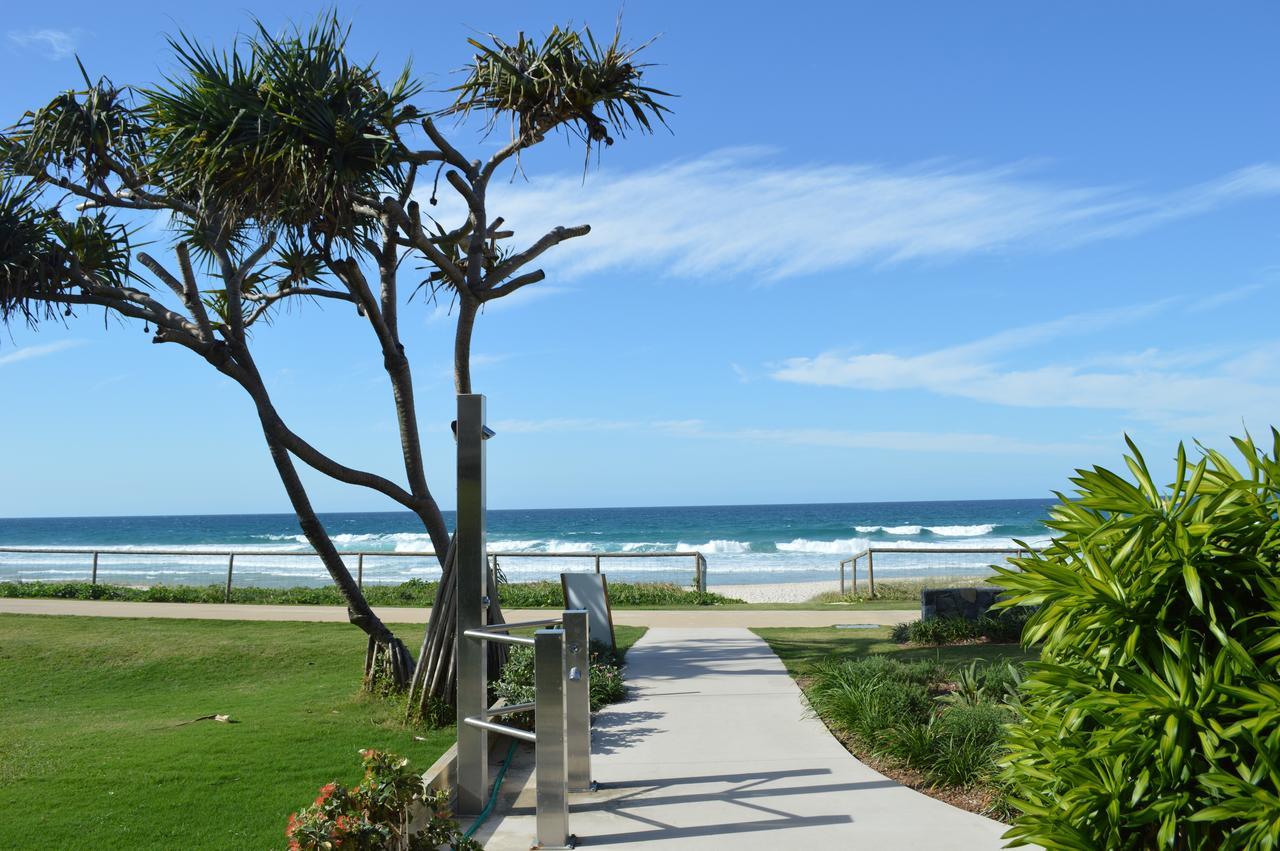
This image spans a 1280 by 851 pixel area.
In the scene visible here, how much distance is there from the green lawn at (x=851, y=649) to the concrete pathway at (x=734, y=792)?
2.00 metres

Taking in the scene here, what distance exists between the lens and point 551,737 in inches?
184

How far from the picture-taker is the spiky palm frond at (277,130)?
299 inches

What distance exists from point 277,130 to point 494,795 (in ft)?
16.7

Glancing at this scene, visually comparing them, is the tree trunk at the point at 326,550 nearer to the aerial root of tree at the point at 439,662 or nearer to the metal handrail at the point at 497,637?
the aerial root of tree at the point at 439,662

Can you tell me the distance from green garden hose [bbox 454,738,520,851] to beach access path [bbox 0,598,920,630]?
7203 mm

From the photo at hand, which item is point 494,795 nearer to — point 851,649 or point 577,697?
point 577,697

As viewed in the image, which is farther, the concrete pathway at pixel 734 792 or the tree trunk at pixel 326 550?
the tree trunk at pixel 326 550

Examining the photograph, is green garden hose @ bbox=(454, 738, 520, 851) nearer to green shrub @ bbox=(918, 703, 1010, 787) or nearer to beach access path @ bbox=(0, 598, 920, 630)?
green shrub @ bbox=(918, 703, 1010, 787)

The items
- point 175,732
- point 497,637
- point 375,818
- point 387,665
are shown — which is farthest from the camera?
point 387,665

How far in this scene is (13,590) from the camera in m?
18.8

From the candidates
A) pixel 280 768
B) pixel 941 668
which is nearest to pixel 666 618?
pixel 941 668

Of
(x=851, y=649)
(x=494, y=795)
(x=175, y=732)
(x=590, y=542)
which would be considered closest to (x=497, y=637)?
(x=494, y=795)

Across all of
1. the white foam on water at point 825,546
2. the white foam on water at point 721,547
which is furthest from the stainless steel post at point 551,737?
the white foam on water at point 721,547

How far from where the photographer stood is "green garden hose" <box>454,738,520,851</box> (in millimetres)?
5000
